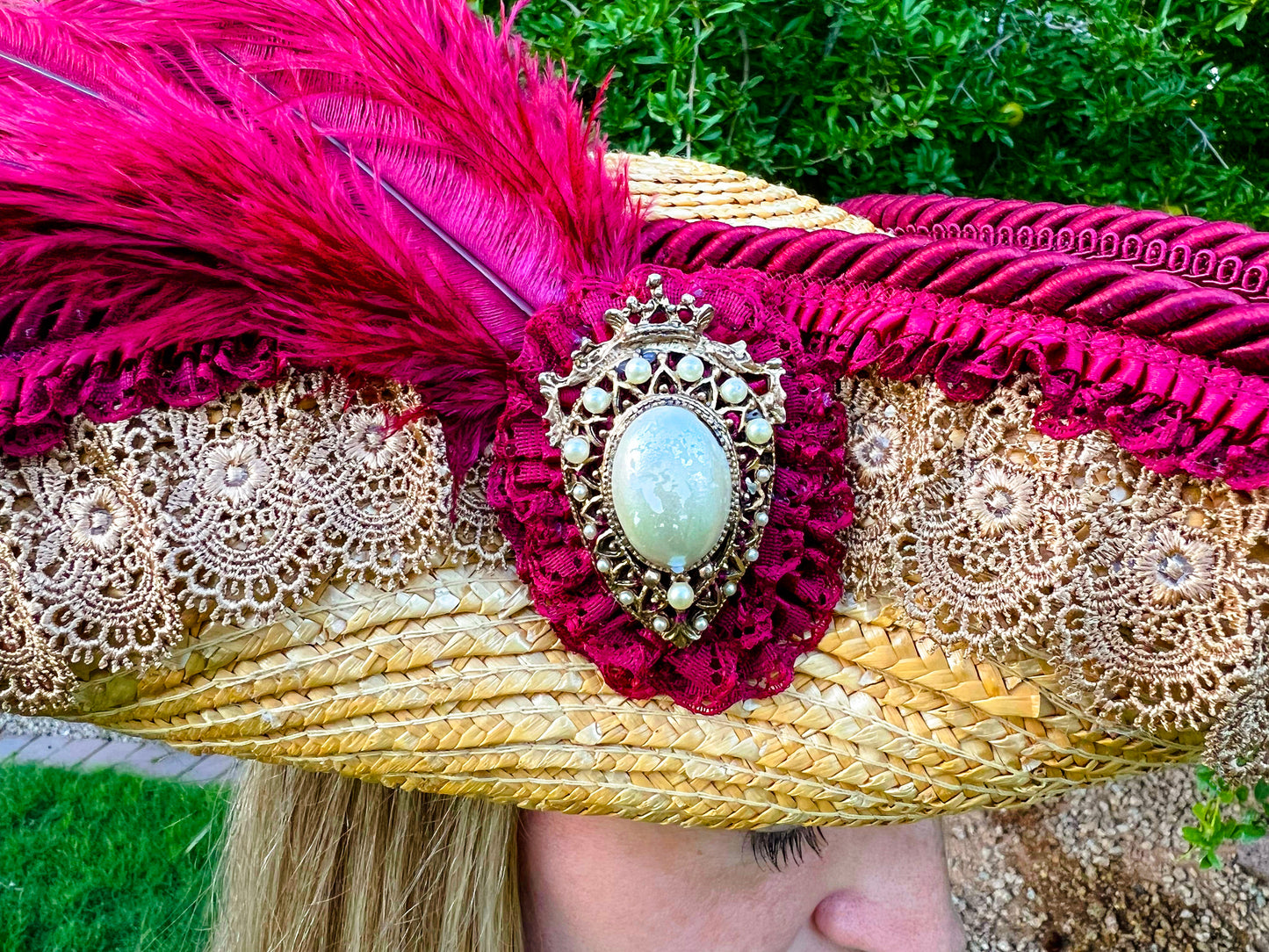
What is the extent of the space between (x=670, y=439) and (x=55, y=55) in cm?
66

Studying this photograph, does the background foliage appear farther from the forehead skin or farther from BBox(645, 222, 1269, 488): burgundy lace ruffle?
the forehead skin

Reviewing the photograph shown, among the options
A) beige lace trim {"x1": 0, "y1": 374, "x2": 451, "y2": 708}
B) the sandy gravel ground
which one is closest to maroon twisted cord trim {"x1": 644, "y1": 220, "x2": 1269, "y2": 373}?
beige lace trim {"x1": 0, "y1": 374, "x2": 451, "y2": 708}

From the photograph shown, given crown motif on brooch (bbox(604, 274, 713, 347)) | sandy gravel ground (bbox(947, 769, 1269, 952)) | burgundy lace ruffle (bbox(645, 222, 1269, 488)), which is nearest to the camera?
burgundy lace ruffle (bbox(645, 222, 1269, 488))

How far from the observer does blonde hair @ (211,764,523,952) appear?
1.09 meters

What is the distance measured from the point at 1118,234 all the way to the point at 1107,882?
228 cm

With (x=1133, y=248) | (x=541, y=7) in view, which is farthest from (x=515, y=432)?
(x=541, y=7)

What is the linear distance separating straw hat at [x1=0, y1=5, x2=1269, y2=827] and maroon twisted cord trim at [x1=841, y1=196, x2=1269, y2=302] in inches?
5.8

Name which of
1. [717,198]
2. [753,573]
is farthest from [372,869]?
[717,198]

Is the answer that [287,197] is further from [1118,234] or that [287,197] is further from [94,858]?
[94,858]

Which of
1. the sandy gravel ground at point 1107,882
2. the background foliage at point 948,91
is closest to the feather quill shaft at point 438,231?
the background foliage at point 948,91

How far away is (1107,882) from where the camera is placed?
2609 mm

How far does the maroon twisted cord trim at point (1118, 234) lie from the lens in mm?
812

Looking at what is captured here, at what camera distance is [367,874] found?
1.17 meters

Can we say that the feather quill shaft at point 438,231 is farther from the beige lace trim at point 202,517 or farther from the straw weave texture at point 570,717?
the straw weave texture at point 570,717
